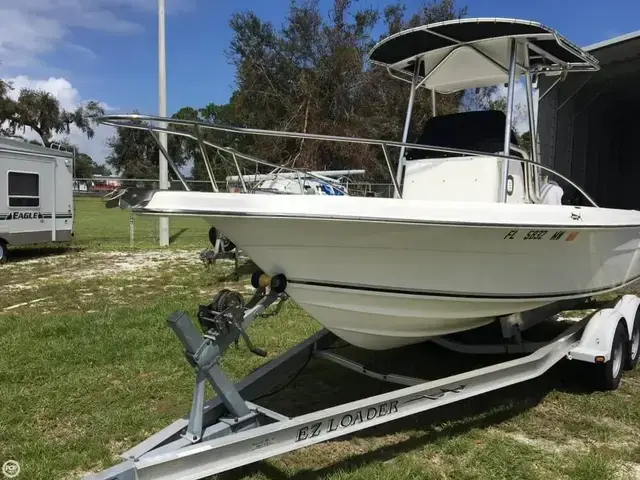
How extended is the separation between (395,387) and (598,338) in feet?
5.03

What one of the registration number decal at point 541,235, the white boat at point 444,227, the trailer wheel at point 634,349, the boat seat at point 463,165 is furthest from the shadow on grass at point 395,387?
the boat seat at point 463,165

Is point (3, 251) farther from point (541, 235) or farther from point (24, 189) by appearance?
point (541, 235)

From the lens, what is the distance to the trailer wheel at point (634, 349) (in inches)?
187

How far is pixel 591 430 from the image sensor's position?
3740 mm

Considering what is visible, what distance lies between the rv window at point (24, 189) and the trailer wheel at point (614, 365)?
10.8m

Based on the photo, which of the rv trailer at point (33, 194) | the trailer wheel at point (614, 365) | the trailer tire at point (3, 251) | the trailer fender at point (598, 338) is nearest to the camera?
the trailer fender at point (598, 338)

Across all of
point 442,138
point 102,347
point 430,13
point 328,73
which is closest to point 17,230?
point 102,347

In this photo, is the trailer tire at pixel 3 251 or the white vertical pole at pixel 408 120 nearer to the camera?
the white vertical pole at pixel 408 120

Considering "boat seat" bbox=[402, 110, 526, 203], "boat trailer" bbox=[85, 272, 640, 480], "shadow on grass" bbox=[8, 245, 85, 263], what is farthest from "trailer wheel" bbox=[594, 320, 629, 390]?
"shadow on grass" bbox=[8, 245, 85, 263]

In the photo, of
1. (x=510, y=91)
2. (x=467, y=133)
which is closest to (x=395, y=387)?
(x=467, y=133)

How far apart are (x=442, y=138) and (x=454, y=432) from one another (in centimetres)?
240

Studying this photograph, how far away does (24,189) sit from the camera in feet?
37.7

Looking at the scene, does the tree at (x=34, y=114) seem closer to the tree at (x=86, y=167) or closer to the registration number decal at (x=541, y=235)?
the tree at (x=86, y=167)

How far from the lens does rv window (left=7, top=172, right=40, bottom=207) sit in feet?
36.9
